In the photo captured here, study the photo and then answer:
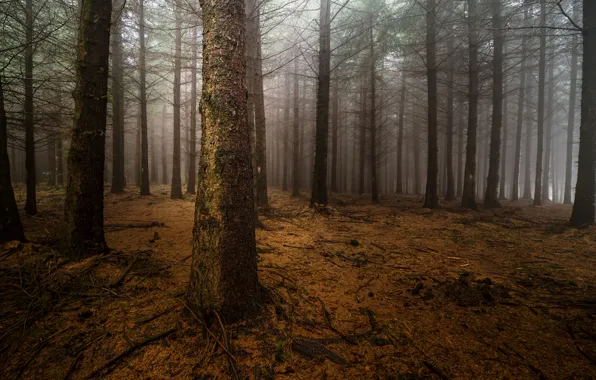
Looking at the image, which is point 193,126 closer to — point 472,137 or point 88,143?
point 88,143

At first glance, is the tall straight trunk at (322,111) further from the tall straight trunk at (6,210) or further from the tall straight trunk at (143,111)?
the tall straight trunk at (143,111)

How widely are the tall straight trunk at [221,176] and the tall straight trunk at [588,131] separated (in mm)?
9268

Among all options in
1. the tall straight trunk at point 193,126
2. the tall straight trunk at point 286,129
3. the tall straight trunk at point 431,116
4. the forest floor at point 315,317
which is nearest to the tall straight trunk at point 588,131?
the forest floor at point 315,317

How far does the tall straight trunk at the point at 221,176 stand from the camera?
7.86 feet

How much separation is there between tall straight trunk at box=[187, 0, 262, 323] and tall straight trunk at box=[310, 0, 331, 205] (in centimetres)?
691

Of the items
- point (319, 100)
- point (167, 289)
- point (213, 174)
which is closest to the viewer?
point (213, 174)

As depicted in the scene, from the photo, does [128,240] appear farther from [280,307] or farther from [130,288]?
[280,307]

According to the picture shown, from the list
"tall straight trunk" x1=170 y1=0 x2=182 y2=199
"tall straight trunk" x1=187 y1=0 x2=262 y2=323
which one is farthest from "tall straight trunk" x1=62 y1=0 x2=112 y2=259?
"tall straight trunk" x1=170 y1=0 x2=182 y2=199

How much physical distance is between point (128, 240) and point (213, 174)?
12.2 feet

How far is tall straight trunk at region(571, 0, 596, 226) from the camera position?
647cm

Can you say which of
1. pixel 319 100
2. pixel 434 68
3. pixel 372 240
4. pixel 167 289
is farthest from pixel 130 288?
pixel 434 68

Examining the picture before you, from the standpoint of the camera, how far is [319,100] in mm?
9594

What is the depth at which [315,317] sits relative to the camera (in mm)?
2717

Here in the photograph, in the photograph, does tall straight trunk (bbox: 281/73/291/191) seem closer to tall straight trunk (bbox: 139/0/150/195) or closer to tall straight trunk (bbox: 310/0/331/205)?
tall straight trunk (bbox: 139/0/150/195)
